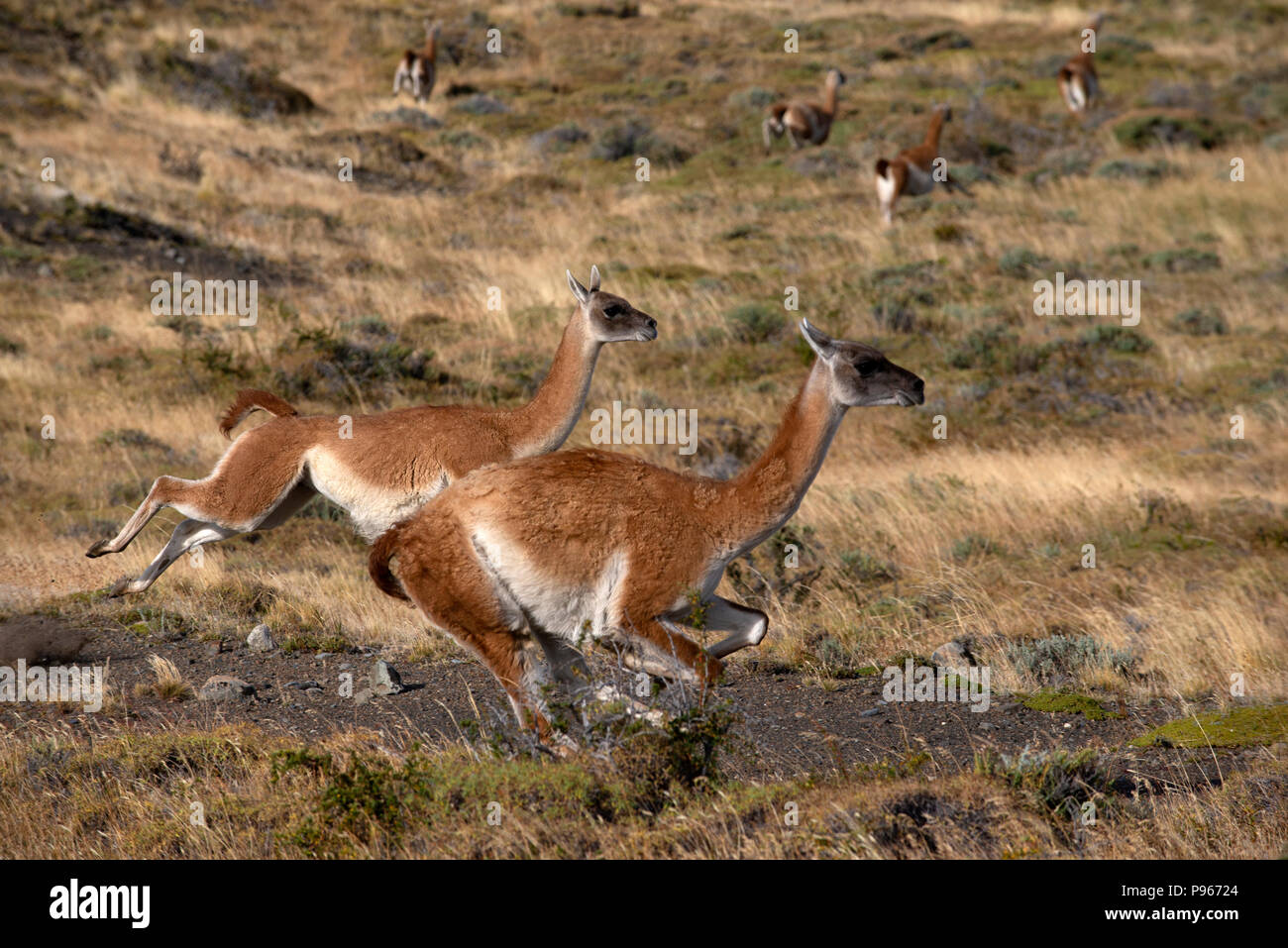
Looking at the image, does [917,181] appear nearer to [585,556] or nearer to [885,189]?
[885,189]

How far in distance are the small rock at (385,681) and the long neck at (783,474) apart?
2.64 metres

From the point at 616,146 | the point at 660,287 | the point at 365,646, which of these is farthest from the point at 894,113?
the point at 365,646

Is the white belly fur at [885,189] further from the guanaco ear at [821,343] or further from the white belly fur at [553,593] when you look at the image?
the white belly fur at [553,593]

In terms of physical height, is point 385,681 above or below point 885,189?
below

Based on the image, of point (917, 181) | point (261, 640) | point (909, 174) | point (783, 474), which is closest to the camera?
point (783, 474)

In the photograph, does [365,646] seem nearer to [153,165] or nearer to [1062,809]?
[1062,809]

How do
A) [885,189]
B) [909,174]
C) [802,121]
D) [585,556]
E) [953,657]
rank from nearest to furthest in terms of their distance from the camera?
[585,556] < [953,657] < [885,189] < [909,174] < [802,121]

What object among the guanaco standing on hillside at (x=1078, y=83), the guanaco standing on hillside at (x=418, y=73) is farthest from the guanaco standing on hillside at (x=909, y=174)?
the guanaco standing on hillside at (x=418, y=73)

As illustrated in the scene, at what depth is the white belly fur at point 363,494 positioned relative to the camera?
8.31 m

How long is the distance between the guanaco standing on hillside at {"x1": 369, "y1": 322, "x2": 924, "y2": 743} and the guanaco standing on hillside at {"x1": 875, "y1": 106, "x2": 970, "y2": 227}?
18434mm

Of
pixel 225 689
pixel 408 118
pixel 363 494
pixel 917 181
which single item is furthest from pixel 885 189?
pixel 225 689

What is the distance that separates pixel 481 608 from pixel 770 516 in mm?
1382

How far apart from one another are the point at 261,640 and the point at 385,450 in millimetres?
1620

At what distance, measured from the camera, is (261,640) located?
8922 millimetres
